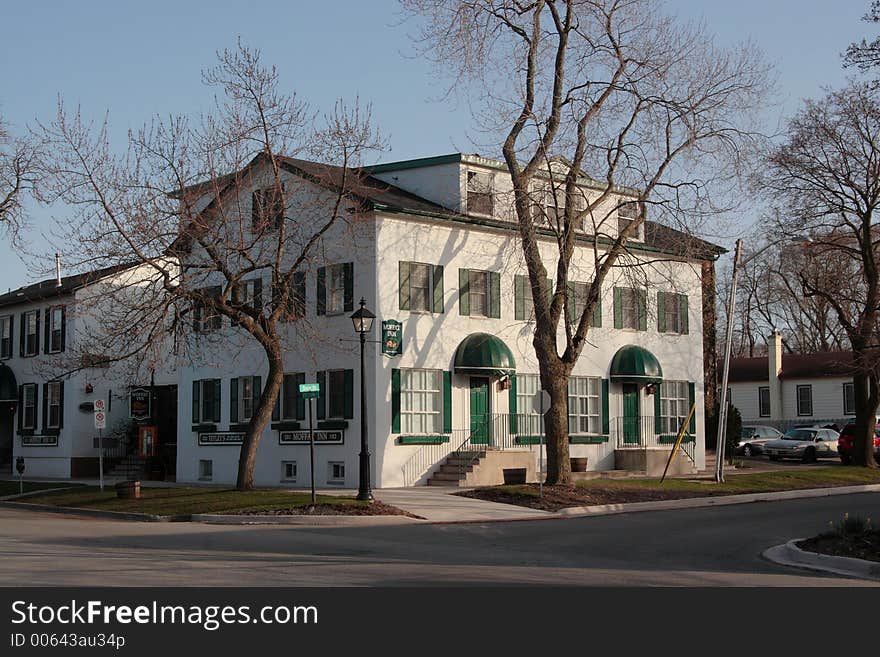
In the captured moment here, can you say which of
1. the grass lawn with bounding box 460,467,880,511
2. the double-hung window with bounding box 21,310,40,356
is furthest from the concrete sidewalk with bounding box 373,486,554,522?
the double-hung window with bounding box 21,310,40,356

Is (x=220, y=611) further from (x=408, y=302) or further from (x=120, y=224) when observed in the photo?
(x=408, y=302)

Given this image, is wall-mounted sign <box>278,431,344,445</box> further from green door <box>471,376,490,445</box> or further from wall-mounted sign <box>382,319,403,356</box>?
green door <box>471,376,490,445</box>

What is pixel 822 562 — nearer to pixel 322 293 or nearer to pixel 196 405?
pixel 322 293

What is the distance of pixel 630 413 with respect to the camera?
3891 centimetres

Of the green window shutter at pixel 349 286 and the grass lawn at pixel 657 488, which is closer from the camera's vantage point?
the grass lawn at pixel 657 488

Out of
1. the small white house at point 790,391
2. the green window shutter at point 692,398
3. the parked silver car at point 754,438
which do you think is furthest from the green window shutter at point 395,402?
the small white house at point 790,391

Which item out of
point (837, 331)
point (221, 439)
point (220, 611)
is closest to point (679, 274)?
point (221, 439)

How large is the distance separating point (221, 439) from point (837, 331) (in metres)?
53.3

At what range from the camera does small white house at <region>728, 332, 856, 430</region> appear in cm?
6412

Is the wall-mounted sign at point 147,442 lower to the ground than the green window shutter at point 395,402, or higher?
lower

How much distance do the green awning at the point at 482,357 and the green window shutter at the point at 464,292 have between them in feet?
2.64

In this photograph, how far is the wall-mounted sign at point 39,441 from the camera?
44294 mm

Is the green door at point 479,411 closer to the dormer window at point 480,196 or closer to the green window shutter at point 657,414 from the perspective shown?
the dormer window at point 480,196

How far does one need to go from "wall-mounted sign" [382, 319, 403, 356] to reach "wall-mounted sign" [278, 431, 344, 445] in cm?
289
